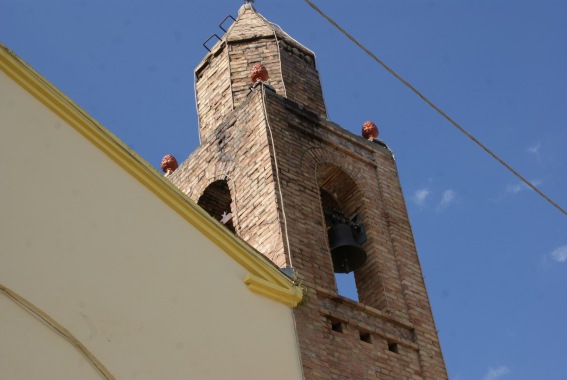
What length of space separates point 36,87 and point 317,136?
15.6 ft

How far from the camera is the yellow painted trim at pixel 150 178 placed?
8781mm

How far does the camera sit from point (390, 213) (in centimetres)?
1281

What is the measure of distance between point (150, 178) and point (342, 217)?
3.84 meters

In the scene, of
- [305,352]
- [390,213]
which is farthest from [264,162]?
[305,352]

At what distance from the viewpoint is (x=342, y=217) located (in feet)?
41.6

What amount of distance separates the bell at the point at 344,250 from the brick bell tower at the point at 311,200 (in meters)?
0.01

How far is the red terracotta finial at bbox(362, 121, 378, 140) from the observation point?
1380 centimetres

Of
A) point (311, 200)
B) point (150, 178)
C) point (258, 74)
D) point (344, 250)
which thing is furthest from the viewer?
point (258, 74)

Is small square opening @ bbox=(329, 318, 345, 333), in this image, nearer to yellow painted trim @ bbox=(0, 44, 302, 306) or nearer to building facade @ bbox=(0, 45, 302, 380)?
yellow painted trim @ bbox=(0, 44, 302, 306)

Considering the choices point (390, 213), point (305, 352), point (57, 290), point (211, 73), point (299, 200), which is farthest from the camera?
point (211, 73)

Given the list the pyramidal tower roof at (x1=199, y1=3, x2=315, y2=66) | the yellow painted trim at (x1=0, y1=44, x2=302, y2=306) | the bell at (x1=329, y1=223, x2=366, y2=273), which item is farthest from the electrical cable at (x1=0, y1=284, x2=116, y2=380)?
the pyramidal tower roof at (x1=199, y1=3, x2=315, y2=66)

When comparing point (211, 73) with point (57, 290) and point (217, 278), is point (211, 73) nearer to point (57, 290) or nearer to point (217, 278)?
point (217, 278)

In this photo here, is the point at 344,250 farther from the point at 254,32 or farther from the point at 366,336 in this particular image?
the point at 254,32

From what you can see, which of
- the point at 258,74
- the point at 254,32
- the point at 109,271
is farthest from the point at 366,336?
the point at 254,32
